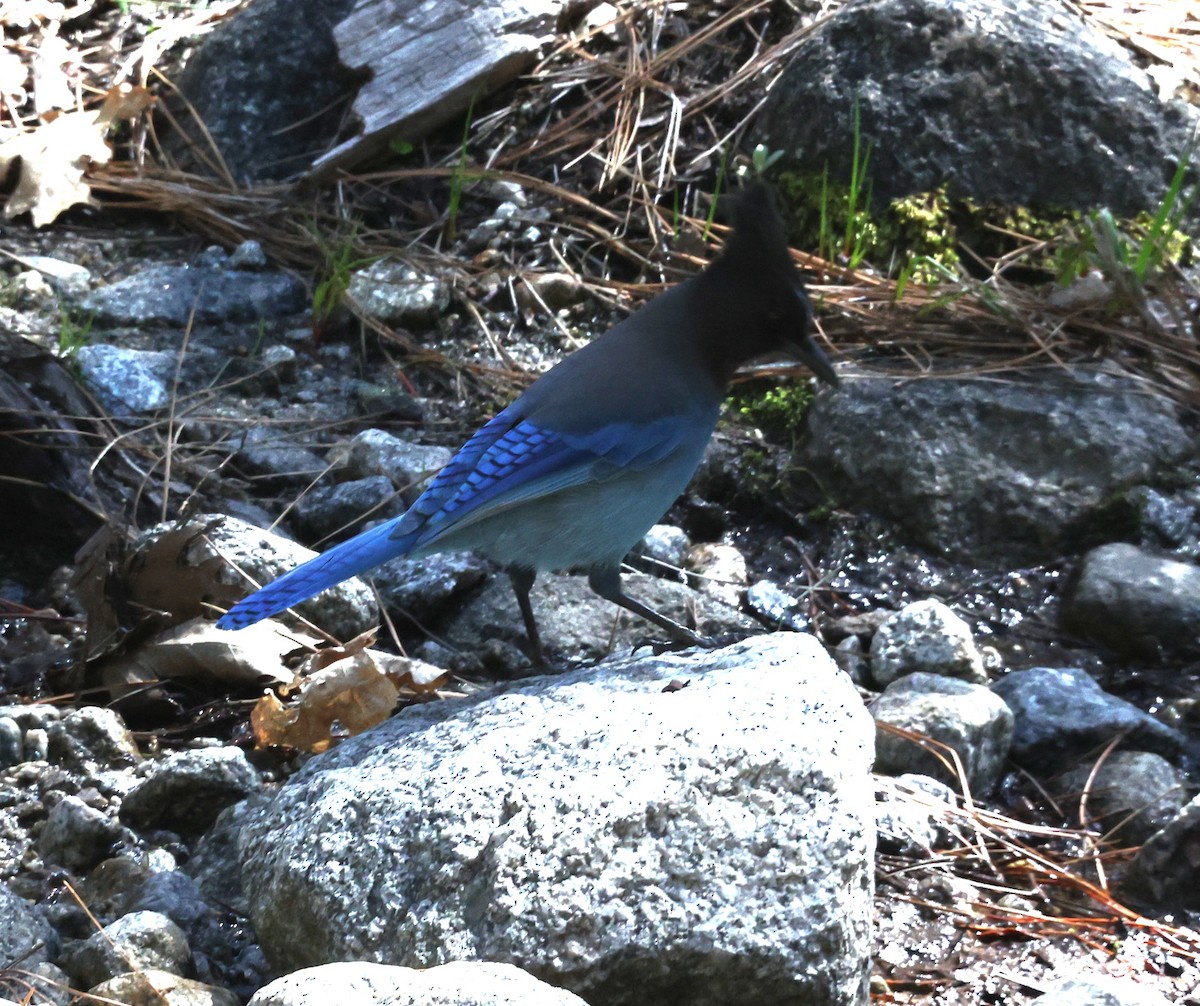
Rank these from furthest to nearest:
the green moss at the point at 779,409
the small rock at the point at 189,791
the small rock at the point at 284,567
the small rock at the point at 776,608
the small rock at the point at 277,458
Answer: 1. the green moss at the point at 779,409
2. the small rock at the point at 277,458
3. the small rock at the point at 776,608
4. the small rock at the point at 284,567
5. the small rock at the point at 189,791

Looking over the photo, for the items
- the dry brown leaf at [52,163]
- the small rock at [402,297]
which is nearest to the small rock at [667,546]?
the small rock at [402,297]

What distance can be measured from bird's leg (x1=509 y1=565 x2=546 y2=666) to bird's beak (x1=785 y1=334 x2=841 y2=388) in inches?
30.9

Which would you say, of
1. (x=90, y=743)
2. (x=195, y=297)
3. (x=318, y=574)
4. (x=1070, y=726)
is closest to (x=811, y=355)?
(x=1070, y=726)

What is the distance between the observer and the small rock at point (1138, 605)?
12.6ft

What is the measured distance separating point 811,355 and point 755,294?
0.71 feet

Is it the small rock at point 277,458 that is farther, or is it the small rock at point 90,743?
the small rock at point 277,458

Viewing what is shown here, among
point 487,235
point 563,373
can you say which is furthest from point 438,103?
point 563,373

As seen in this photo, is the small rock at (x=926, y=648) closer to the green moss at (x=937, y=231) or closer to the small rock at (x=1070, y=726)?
the small rock at (x=1070, y=726)

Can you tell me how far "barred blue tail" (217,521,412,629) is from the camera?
291 centimetres

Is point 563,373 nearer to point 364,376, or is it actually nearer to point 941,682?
point 941,682

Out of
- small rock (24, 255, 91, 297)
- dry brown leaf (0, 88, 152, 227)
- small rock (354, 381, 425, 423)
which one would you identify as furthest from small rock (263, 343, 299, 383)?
dry brown leaf (0, 88, 152, 227)

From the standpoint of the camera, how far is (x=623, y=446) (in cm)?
328

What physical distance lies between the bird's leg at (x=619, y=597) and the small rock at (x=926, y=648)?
619 mm

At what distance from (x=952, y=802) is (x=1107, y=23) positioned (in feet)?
12.2
